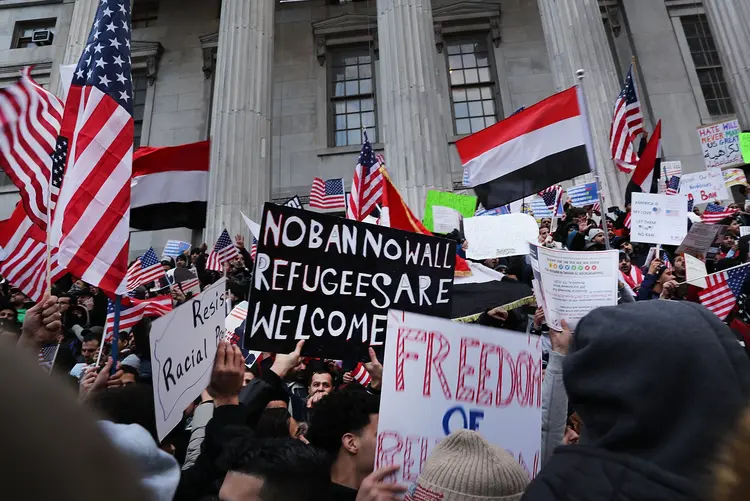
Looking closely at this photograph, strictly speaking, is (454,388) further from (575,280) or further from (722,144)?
(722,144)

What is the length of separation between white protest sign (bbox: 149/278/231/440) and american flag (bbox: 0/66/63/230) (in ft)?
6.57

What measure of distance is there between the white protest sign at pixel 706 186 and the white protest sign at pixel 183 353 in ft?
42.3

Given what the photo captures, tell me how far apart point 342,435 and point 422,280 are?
5.11ft

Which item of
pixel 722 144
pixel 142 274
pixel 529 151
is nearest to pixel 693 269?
pixel 529 151

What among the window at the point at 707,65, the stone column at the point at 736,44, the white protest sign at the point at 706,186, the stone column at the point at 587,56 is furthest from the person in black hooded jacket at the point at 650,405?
the window at the point at 707,65

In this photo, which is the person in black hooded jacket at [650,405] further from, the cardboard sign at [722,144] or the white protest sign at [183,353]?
the cardboard sign at [722,144]

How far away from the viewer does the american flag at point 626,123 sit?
10.1 meters

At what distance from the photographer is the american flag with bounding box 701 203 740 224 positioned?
10.6 meters

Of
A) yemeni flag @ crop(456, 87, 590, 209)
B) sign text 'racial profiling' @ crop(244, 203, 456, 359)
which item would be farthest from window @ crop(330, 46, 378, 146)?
sign text 'racial profiling' @ crop(244, 203, 456, 359)

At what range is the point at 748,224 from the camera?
1057 cm

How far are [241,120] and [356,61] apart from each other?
→ 809 centimetres

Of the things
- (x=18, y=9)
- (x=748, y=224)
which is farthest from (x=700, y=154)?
(x=18, y=9)

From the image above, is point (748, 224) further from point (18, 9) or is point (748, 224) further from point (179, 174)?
point (18, 9)

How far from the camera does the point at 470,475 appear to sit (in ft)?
6.03
